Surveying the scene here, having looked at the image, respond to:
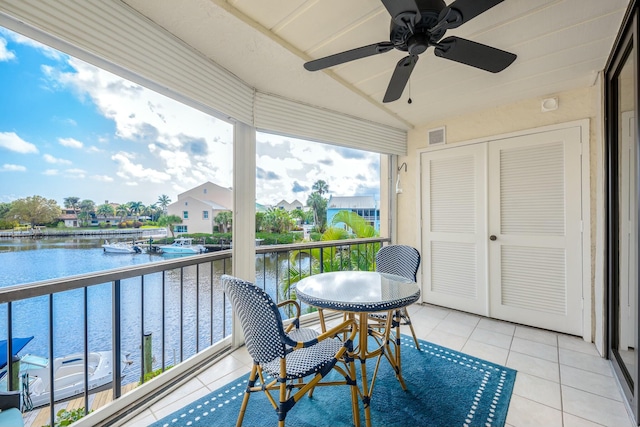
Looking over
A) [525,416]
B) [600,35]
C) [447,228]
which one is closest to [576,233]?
[447,228]

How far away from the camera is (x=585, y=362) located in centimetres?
224

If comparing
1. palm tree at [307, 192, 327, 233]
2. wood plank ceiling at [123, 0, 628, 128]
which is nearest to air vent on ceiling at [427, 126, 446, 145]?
wood plank ceiling at [123, 0, 628, 128]

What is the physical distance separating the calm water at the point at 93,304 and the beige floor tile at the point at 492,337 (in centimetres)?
253

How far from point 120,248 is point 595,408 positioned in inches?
123

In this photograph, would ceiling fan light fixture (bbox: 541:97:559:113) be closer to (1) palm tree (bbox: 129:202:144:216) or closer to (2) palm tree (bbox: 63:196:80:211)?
(1) palm tree (bbox: 129:202:144:216)

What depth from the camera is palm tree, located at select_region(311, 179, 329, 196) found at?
11.7ft

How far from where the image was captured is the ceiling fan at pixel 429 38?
1.20 meters

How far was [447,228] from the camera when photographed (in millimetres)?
3467

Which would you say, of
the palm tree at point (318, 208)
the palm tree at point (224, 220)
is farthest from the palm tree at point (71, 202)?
the palm tree at point (318, 208)

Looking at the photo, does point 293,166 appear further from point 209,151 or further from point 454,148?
point 454,148

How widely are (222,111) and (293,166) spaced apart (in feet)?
3.97

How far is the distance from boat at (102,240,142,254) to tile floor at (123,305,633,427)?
100 centimetres

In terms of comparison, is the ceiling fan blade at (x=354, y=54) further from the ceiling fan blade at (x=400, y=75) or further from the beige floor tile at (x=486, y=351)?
the beige floor tile at (x=486, y=351)

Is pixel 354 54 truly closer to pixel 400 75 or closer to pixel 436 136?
pixel 400 75
